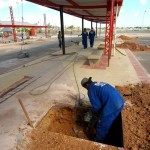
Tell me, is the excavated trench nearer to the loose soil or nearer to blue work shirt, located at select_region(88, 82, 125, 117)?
the loose soil

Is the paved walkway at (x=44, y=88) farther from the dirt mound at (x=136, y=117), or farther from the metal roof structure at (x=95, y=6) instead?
the metal roof structure at (x=95, y=6)

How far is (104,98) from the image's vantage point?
4.40m

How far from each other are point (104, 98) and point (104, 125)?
782mm

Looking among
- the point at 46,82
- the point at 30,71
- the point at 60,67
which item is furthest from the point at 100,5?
the point at 46,82

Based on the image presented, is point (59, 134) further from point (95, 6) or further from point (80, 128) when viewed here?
point (95, 6)

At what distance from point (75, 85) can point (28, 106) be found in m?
2.59

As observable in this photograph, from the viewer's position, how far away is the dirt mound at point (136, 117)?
4141 mm

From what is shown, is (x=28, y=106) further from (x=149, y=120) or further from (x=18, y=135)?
(x=149, y=120)

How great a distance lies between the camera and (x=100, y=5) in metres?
14.2

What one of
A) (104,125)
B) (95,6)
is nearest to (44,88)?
(104,125)

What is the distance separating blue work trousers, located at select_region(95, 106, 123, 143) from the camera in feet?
14.9

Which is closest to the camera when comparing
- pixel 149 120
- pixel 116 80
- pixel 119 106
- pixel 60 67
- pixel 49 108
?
pixel 119 106

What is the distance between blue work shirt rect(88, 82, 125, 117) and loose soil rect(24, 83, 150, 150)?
68cm

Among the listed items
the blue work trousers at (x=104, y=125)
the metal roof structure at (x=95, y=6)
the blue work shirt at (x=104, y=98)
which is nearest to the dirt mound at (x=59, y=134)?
the blue work trousers at (x=104, y=125)
